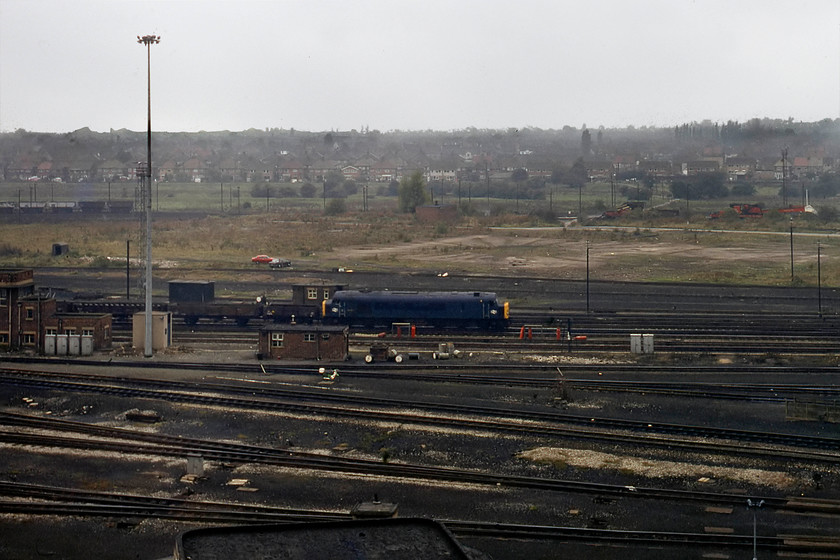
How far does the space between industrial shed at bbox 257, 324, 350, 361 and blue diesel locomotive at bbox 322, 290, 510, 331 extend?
5702 millimetres

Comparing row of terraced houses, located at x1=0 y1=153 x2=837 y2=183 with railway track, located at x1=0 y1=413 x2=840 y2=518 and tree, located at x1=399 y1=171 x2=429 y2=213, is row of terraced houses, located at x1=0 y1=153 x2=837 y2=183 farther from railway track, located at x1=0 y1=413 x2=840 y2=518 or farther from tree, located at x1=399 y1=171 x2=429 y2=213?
railway track, located at x1=0 y1=413 x2=840 y2=518

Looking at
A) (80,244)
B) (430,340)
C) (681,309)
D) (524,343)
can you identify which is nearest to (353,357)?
(430,340)

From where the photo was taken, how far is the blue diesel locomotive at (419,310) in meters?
37.9

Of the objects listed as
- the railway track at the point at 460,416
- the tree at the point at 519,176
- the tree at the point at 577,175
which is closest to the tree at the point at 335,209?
the tree at the point at 519,176

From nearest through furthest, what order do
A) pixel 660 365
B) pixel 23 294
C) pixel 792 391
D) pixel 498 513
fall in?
pixel 498 513
pixel 792 391
pixel 660 365
pixel 23 294

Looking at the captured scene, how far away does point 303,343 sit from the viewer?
107 ft

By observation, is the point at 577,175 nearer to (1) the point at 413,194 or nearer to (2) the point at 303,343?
(1) the point at 413,194

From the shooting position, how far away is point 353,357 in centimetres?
3328

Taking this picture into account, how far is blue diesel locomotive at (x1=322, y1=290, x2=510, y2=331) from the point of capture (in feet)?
124

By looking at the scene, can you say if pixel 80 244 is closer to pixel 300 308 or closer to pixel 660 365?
pixel 300 308

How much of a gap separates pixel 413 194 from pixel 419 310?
59252mm

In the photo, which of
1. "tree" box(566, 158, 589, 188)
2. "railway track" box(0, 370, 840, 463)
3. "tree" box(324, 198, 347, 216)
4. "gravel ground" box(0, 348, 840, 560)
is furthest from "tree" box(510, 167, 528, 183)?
"railway track" box(0, 370, 840, 463)

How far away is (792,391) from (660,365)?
4.73m

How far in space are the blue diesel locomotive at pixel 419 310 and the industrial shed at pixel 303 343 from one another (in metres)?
5.70
